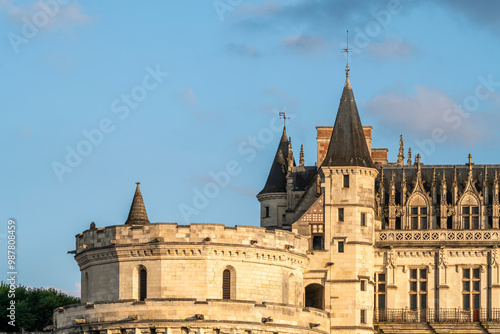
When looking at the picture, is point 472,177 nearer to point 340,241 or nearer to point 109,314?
point 340,241

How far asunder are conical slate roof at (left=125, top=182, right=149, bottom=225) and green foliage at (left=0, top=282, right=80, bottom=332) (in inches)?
719

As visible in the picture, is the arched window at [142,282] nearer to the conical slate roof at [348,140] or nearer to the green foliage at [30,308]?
the conical slate roof at [348,140]

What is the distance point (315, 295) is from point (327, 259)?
2.91 meters

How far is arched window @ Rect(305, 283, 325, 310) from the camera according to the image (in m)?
92.6

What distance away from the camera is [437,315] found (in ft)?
309

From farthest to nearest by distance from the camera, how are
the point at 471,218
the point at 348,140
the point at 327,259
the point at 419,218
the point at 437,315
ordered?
1. the point at 419,218
2. the point at 471,218
3. the point at 437,315
4. the point at 348,140
5. the point at 327,259

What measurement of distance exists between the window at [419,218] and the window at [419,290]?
321 cm

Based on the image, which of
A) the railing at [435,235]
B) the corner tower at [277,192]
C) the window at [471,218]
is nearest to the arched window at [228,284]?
the railing at [435,235]

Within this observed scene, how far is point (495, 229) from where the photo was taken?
94.1 metres

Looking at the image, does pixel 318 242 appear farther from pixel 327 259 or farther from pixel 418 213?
pixel 418 213

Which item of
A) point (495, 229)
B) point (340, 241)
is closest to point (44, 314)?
point (340, 241)

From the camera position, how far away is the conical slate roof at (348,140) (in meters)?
93.2

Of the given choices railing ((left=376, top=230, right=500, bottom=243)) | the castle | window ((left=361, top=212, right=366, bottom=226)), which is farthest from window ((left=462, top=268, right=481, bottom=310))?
window ((left=361, top=212, right=366, bottom=226))

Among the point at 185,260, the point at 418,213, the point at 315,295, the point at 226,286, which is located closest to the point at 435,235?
A: the point at 418,213
